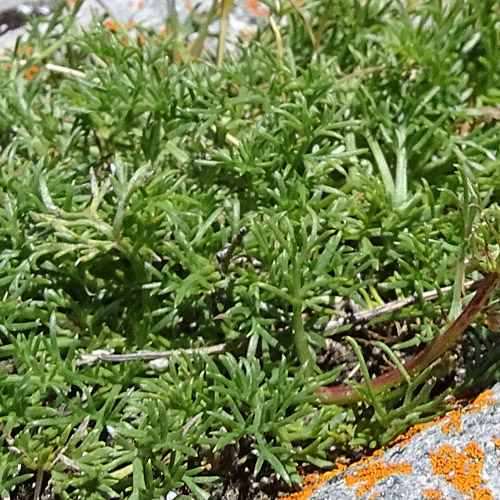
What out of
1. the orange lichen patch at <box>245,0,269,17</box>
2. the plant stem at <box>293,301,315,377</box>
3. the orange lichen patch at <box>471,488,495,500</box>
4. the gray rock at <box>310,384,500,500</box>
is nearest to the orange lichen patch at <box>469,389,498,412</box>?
the gray rock at <box>310,384,500,500</box>

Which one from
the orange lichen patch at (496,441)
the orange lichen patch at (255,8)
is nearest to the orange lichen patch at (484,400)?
the orange lichen patch at (496,441)

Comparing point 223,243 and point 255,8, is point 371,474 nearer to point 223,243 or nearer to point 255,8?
point 223,243

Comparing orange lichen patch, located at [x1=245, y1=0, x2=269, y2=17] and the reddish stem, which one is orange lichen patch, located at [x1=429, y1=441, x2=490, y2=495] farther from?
orange lichen patch, located at [x1=245, y1=0, x2=269, y2=17]

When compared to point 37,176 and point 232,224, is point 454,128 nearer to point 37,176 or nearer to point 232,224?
point 232,224

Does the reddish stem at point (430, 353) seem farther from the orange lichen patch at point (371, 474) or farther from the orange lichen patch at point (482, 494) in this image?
the orange lichen patch at point (482, 494)

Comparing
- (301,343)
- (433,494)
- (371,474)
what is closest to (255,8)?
(301,343)

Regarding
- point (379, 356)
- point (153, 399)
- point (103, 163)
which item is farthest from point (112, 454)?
point (103, 163)
